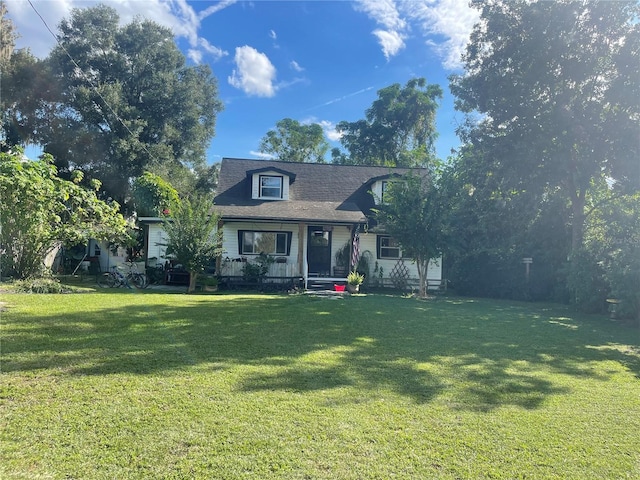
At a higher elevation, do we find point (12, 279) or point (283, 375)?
point (12, 279)

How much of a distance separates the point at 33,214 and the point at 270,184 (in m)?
10.2

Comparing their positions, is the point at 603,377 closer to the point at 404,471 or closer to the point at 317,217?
the point at 404,471

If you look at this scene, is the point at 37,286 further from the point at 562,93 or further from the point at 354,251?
the point at 562,93

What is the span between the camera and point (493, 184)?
1680 centimetres

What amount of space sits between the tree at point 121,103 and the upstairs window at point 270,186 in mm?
12790

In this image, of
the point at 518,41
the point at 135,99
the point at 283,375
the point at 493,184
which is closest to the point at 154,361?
the point at 283,375

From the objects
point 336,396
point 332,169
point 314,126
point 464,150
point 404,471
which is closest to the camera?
point 404,471

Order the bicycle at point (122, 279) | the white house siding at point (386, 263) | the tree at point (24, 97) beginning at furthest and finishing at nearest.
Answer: the tree at point (24, 97) → the white house siding at point (386, 263) → the bicycle at point (122, 279)

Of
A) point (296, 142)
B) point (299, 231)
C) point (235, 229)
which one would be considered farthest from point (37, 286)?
point (296, 142)

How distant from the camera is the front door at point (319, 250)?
57.9ft

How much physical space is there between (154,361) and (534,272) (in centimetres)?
1655

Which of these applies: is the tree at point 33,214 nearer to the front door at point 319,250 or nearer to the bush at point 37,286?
the bush at point 37,286

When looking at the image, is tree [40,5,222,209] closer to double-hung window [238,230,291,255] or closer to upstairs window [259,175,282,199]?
upstairs window [259,175,282,199]

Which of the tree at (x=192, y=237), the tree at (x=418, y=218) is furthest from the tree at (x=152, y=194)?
the tree at (x=418, y=218)
